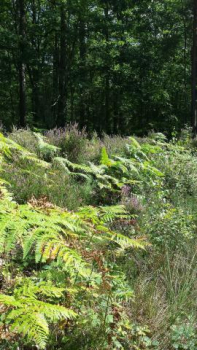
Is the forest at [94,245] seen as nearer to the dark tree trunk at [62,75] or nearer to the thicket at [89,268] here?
the thicket at [89,268]

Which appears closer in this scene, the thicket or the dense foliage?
the thicket

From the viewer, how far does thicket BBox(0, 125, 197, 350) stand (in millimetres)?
1649

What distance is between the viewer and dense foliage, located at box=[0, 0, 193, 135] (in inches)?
613

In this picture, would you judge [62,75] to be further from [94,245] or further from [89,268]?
[89,268]

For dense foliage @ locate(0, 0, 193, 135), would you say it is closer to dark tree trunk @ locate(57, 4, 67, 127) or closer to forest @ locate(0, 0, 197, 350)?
dark tree trunk @ locate(57, 4, 67, 127)

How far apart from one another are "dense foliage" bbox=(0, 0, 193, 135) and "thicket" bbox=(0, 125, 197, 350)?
11.8 metres

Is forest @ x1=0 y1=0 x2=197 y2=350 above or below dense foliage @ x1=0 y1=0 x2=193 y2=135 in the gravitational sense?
below

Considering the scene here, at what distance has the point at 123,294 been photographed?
2.13 metres

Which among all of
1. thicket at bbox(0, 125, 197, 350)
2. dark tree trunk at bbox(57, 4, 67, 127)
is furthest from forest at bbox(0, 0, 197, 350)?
dark tree trunk at bbox(57, 4, 67, 127)

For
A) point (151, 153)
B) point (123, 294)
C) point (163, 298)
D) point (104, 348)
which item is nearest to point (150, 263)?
point (163, 298)

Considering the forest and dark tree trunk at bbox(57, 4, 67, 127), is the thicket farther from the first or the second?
dark tree trunk at bbox(57, 4, 67, 127)

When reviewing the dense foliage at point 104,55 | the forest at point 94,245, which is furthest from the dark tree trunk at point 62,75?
the forest at point 94,245

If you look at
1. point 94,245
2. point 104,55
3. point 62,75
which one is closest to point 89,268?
point 94,245

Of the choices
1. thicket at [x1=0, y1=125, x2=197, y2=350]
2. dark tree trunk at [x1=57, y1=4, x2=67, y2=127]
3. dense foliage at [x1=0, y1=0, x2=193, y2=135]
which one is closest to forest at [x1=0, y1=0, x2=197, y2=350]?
thicket at [x1=0, y1=125, x2=197, y2=350]
